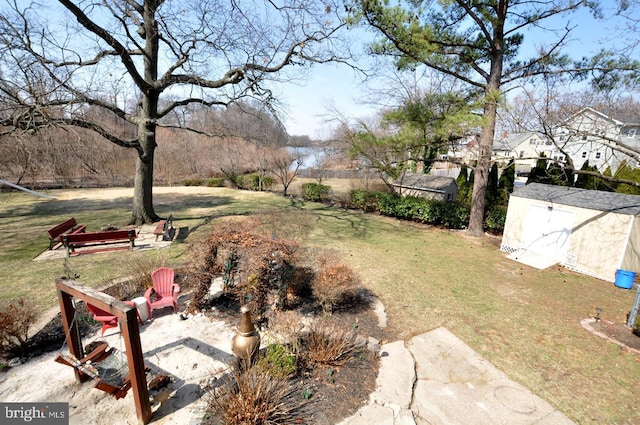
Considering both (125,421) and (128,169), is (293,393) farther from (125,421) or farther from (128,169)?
(128,169)

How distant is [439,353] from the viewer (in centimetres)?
446

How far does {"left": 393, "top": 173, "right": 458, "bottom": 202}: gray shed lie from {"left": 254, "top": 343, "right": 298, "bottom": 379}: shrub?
47.9ft

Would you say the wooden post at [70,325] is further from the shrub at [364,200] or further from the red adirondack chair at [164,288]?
the shrub at [364,200]

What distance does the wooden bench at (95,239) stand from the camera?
297 inches

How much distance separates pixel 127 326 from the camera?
2.63 m

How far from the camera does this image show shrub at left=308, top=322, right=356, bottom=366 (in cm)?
392

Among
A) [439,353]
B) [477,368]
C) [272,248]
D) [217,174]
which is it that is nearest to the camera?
[477,368]

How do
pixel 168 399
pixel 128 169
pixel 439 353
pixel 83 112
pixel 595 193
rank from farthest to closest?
pixel 128 169 < pixel 595 193 < pixel 83 112 < pixel 439 353 < pixel 168 399

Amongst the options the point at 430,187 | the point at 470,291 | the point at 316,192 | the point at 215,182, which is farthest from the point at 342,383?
the point at 215,182

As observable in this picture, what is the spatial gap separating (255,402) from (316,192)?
55.4 ft

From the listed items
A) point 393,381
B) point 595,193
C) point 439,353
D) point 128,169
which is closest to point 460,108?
point 595,193

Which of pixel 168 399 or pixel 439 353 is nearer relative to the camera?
pixel 168 399

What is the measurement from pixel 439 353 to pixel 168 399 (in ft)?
13.0

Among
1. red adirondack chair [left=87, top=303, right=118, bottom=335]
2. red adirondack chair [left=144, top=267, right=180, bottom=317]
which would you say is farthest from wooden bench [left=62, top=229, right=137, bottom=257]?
red adirondack chair [left=87, top=303, right=118, bottom=335]
